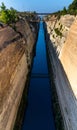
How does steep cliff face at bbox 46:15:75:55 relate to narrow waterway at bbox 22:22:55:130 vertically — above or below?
above

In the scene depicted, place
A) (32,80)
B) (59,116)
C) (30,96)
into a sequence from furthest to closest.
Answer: (32,80)
(30,96)
(59,116)

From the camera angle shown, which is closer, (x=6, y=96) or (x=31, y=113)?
(x=6, y=96)

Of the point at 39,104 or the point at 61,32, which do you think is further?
the point at 61,32

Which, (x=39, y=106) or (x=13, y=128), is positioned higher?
(x=13, y=128)

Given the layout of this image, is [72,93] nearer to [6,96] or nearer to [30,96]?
[6,96]

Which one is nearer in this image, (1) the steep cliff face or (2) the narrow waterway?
(2) the narrow waterway

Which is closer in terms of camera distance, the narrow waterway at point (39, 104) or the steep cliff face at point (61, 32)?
the narrow waterway at point (39, 104)

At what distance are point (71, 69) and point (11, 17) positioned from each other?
19.2m

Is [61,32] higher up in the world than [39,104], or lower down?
higher up

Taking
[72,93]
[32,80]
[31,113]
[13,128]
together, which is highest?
[72,93]

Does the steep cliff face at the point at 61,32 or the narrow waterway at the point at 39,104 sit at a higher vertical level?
the steep cliff face at the point at 61,32

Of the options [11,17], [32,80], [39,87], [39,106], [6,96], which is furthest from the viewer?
[11,17]

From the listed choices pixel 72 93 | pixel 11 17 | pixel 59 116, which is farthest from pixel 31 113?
pixel 11 17

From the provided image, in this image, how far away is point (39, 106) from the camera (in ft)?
61.2
